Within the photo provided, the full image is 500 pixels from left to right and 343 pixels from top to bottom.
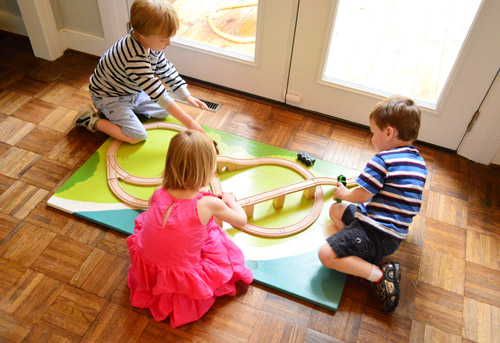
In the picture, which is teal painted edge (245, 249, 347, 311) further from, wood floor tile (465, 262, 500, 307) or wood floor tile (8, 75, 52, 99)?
wood floor tile (8, 75, 52, 99)

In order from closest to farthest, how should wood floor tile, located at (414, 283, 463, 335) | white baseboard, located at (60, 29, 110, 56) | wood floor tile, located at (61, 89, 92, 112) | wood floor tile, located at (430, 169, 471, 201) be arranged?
1. wood floor tile, located at (414, 283, 463, 335)
2. wood floor tile, located at (430, 169, 471, 201)
3. wood floor tile, located at (61, 89, 92, 112)
4. white baseboard, located at (60, 29, 110, 56)

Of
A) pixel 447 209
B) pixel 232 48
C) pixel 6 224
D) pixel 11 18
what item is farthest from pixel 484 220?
pixel 11 18

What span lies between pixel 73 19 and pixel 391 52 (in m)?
1.68

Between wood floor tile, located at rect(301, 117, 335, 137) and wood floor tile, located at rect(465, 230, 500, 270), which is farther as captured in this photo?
wood floor tile, located at rect(301, 117, 335, 137)

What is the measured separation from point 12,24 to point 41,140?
38.7 inches

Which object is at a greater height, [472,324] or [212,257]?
[212,257]

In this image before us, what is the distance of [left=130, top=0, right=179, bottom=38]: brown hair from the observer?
1499mm

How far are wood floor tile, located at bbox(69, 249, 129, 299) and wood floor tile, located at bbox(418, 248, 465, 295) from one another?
1.06 m

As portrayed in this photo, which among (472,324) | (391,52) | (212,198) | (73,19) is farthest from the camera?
(73,19)

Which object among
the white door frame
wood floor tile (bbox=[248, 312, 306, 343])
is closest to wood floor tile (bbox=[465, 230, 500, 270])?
wood floor tile (bbox=[248, 312, 306, 343])

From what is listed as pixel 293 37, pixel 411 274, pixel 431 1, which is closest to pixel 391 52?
pixel 431 1

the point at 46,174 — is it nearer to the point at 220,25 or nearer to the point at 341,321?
the point at 220,25

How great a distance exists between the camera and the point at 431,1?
183 centimetres

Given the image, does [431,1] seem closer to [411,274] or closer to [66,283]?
[411,274]
